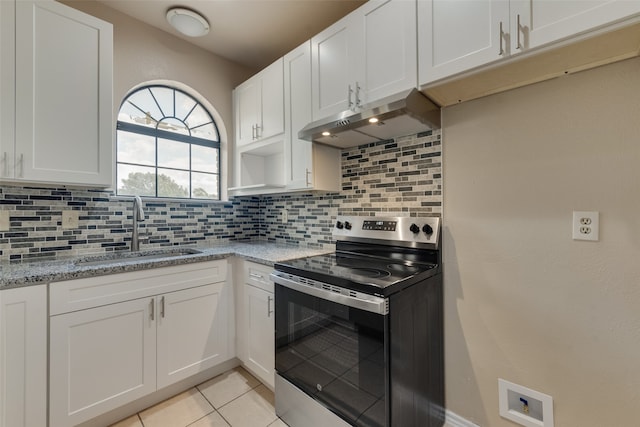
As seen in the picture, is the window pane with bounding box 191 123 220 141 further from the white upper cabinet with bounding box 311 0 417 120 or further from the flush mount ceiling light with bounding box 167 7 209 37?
the white upper cabinet with bounding box 311 0 417 120

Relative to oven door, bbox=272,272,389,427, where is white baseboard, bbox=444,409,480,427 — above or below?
below

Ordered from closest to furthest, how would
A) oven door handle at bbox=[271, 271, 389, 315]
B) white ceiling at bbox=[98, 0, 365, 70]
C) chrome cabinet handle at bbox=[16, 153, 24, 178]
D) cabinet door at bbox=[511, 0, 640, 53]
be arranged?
cabinet door at bbox=[511, 0, 640, 53] < oven door handle at bbox=[271, 271, 389, 315] < chrome cabinet handle at bbox=[16, 153, 24, 178] < white ceiling at bbox=[98, 0, 365, 70]

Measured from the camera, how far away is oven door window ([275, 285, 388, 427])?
113cm

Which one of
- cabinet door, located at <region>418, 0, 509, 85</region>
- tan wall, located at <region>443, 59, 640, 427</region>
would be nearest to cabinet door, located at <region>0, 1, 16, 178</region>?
cabinet door, located at <region>418, 0, 509, 85</region>

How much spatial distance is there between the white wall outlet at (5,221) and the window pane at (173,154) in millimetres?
958

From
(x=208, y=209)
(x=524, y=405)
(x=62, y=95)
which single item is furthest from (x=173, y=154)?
(x=524, y=405)

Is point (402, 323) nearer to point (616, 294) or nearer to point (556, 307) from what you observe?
point (556, 307)

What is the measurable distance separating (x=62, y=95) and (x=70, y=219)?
78 centimetres

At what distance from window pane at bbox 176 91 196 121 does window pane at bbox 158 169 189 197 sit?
51 cm

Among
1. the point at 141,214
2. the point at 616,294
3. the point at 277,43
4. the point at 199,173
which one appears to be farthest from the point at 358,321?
the point at 277,43

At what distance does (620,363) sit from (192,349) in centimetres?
221

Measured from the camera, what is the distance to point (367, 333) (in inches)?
45.1

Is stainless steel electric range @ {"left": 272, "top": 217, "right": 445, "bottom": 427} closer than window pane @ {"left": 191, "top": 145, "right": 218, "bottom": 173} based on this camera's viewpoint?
Yes

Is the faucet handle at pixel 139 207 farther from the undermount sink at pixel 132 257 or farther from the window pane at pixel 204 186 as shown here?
the window pane at pixel 204 186
